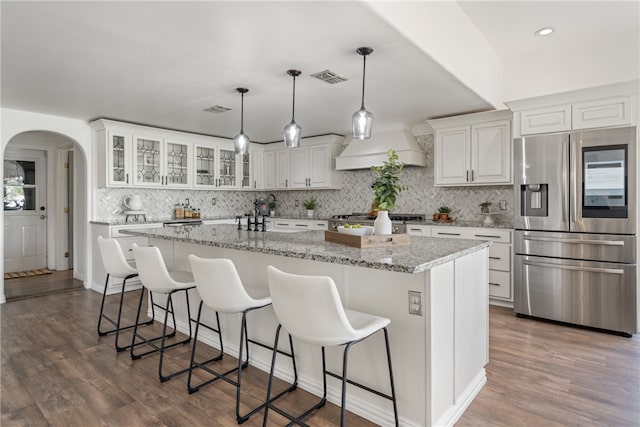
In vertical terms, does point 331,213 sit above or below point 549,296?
above

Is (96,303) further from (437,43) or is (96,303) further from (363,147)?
(437,43)

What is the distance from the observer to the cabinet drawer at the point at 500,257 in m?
4.05

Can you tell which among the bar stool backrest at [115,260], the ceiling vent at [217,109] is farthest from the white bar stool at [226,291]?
the ceiling vent at [217,109]

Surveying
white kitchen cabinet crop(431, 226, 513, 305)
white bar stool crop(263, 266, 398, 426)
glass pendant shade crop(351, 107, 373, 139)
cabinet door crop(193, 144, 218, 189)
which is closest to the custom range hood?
white kitchen cabinet crop(431, 226, 513, 305)

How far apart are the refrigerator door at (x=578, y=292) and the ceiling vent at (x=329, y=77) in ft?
8.27

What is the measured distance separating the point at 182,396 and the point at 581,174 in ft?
12.4

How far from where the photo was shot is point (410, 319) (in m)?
1.89

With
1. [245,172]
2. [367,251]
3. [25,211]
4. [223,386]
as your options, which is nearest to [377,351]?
[367,251]

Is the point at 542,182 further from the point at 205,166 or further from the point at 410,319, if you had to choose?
the point at 205,166

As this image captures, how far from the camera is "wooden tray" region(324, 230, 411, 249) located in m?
2.23

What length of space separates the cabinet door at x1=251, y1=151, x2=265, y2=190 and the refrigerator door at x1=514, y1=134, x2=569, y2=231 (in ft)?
14.7

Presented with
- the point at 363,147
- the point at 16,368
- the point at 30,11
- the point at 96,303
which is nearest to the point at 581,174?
the point at 363,147

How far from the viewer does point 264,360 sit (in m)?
2.64

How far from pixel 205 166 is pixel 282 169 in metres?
1.36
